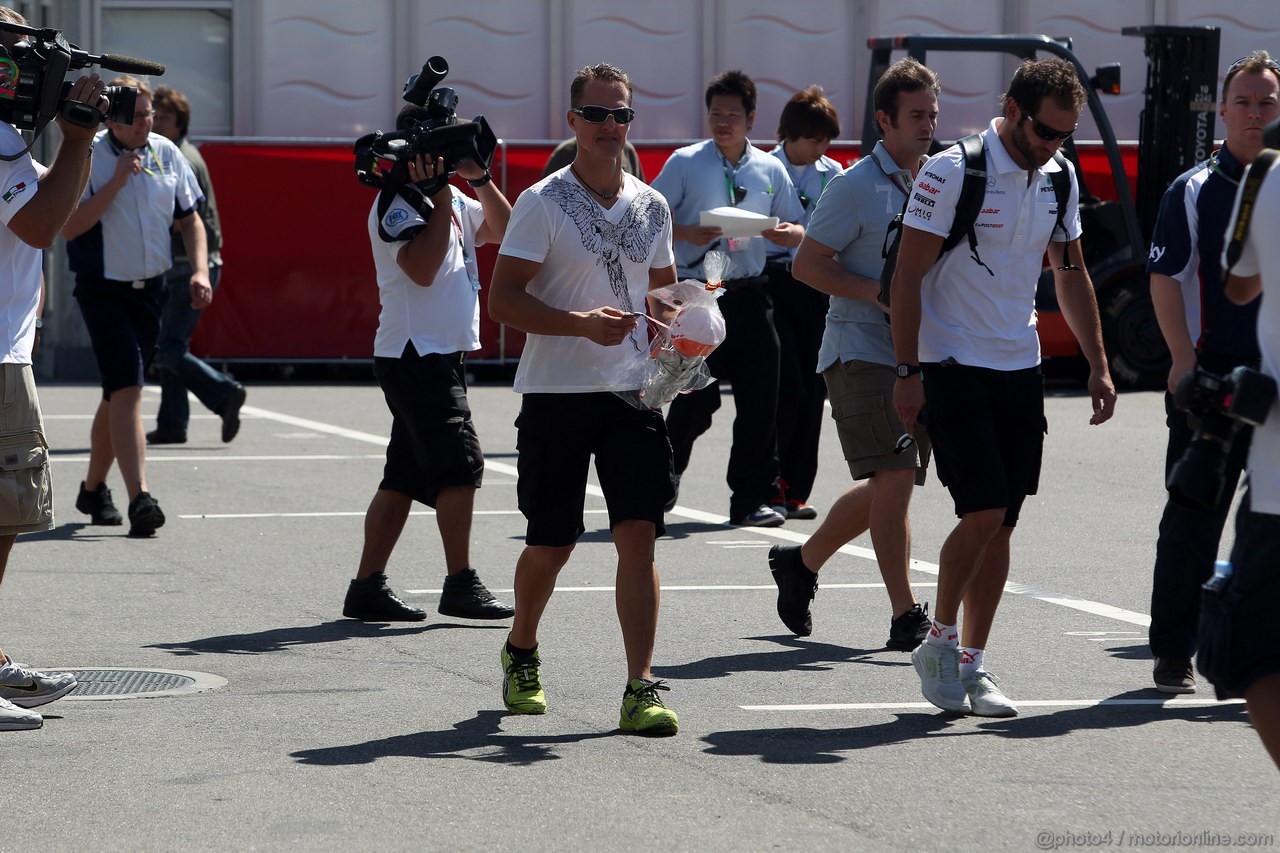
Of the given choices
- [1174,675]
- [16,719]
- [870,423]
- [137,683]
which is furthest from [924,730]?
[16,719]

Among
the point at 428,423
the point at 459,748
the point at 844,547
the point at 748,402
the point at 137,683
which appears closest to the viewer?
the point at 459,748

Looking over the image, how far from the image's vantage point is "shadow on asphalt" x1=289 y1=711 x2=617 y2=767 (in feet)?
17.9

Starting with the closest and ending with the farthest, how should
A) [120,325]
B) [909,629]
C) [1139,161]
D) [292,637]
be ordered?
[909,629] → [292,637] → [120,325] → [1139,161]

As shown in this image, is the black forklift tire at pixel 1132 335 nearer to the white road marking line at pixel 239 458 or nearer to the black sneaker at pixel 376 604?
the white road marking line at pixel 239 458

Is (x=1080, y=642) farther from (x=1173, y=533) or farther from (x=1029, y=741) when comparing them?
(x=1029, y=741)

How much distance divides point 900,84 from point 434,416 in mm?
2131

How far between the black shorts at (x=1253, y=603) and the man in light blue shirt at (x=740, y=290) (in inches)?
246

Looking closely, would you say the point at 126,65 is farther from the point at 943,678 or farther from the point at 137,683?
the point at 943,678

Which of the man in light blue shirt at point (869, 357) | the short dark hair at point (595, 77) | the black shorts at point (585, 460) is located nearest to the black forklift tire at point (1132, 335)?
the man in light blue shirt at point (869, 357)

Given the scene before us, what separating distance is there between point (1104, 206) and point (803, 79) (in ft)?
15.0

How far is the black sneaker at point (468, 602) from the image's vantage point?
764 cm

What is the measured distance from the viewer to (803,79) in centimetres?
2069

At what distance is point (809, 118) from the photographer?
1052 centimetres

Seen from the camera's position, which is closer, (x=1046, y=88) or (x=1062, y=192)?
(x=1046, y=88)
